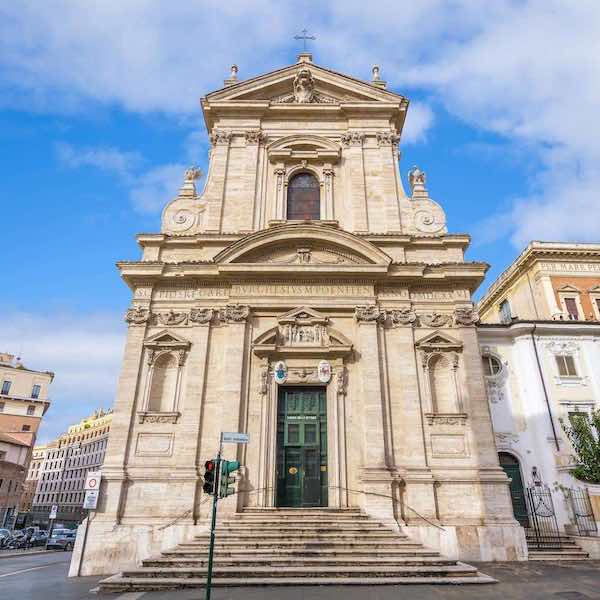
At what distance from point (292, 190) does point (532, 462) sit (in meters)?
15.4

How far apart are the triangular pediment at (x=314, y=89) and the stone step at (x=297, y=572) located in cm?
1932

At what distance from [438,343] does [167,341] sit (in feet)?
32.7

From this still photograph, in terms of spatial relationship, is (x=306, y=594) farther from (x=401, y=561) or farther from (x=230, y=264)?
(x=230, y=264)

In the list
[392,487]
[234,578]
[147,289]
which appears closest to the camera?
[234,578]

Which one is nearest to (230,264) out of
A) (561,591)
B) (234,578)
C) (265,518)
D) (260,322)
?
(260,322)

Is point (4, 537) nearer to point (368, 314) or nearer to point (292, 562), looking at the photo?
point (292, 562)

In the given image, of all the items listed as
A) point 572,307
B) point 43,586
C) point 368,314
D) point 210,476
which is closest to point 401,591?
point 210,476

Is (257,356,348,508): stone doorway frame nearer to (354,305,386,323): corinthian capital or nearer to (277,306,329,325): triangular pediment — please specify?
(277,306,329,325): triangular pediment

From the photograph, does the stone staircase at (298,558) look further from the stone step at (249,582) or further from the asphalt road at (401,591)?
the asphalt road at (401,591)

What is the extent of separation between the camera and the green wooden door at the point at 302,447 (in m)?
15.3

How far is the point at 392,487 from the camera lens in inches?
579

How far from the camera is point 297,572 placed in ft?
35.6

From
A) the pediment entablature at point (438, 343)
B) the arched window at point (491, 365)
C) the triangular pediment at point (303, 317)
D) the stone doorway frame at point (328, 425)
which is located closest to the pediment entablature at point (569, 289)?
the arched window at point (491, 365)

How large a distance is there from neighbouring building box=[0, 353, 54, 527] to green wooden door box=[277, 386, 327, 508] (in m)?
43.7
